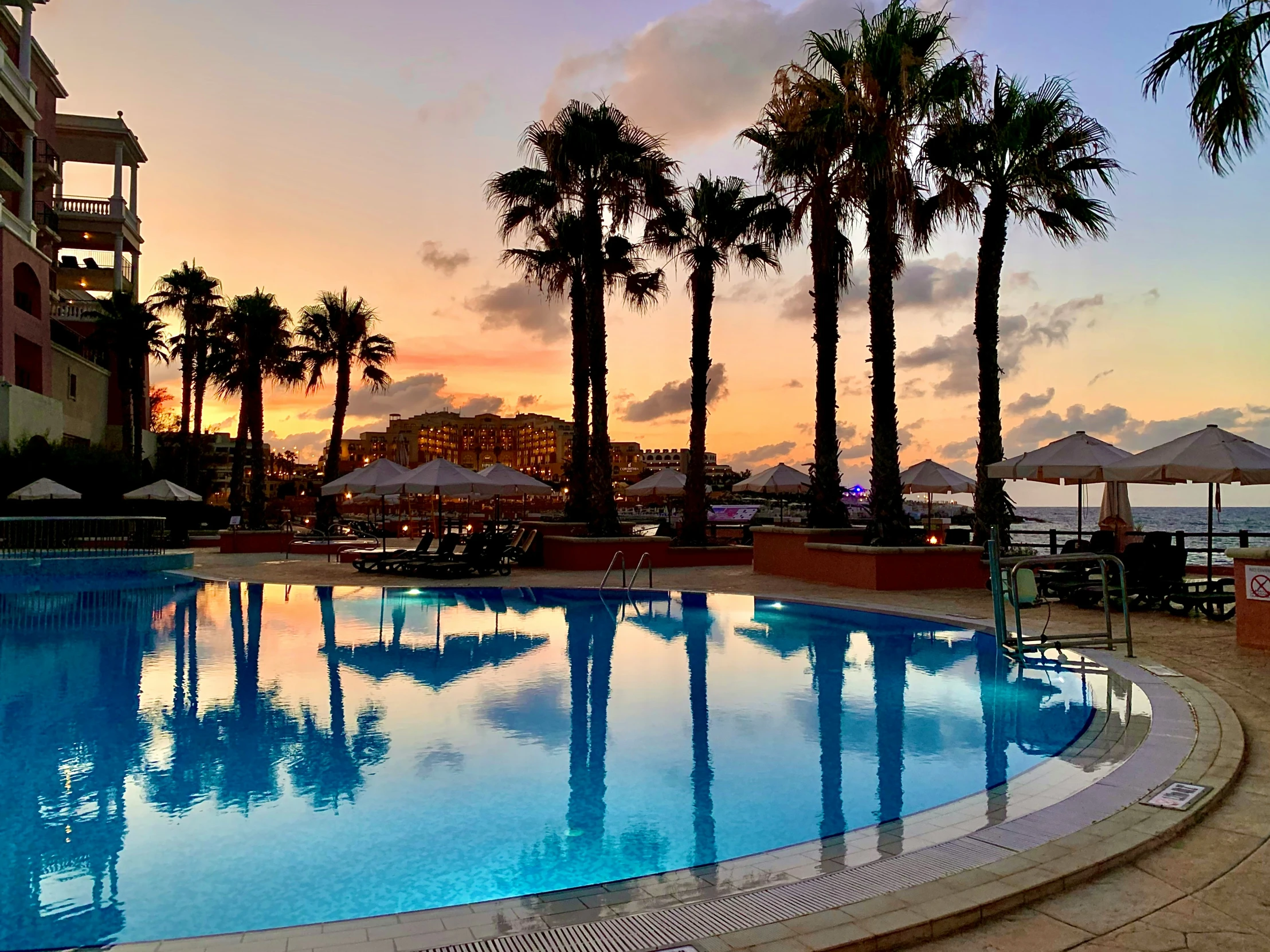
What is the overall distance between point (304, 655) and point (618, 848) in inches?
253

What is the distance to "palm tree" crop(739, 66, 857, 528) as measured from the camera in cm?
1461

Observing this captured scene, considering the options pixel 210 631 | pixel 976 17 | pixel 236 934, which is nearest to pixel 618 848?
pixel 236 934

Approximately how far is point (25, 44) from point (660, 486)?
97.5 ft

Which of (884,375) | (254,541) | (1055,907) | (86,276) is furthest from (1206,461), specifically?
(86,276)

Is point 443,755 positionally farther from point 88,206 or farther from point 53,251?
point 88,206

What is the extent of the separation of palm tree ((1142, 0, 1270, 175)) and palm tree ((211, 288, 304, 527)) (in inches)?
996

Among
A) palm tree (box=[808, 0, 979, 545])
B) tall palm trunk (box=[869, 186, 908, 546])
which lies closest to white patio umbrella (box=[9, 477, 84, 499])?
tall palm trunk (box=[869, 186, 908, 546])

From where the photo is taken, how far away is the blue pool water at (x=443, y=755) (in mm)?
3771

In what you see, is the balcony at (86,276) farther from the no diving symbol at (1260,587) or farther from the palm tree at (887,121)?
the no diving symbol at (1260,587)

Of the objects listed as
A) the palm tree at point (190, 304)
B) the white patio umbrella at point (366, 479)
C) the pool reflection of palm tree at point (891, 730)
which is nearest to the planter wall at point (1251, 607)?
the pool reflection of palm tree at point (891, 730)

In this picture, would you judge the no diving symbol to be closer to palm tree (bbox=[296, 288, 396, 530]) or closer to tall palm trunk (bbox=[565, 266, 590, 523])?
tall palm trunk (bbox=[565, 266, 590, 523])

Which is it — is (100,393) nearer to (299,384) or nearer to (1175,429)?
(299,384)

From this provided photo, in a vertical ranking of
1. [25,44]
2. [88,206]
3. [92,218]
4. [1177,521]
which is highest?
[25,44]

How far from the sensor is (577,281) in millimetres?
21578
